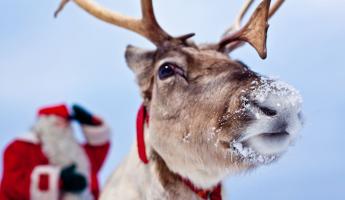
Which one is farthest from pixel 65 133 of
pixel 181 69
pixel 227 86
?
pixel 227 86

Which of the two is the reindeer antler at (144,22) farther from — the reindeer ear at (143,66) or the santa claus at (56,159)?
the santa claus at (56,159)

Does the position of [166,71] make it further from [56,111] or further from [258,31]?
[56,111]

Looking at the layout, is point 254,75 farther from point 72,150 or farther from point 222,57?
point 72,150

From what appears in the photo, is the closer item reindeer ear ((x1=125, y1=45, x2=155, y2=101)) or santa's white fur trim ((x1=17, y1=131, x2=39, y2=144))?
reindeer ear ((x1=125, y1=45, x2=155, y2=101))

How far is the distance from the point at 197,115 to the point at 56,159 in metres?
2.37

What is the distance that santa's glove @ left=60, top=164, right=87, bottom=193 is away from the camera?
4699 millimetres

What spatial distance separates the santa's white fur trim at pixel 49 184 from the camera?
15.3ft

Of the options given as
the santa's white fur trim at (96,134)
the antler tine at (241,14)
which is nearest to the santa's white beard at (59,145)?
the santa's white fur trim at (96,134)

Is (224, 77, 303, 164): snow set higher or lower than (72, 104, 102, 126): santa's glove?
higher

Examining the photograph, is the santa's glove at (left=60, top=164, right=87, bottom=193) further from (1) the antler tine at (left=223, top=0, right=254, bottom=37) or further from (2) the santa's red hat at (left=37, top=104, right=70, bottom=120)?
(1) the antler tine at (left=223, top=0, right=254, bottom=37)

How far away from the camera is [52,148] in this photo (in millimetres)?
4996

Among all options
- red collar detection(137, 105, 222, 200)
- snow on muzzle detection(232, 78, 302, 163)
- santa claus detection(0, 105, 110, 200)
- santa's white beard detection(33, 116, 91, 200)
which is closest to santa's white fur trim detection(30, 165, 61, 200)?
santa claus detection(0, 105, 110, 200)

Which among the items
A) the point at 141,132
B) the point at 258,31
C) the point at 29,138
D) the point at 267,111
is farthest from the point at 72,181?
the point at 267,111

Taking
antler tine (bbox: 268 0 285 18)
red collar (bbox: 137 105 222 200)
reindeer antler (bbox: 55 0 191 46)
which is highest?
antler tine (bbox: 268 0 285 18)
